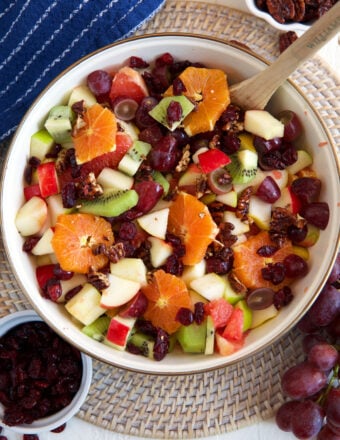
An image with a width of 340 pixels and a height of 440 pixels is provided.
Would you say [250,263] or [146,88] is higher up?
[146,88]

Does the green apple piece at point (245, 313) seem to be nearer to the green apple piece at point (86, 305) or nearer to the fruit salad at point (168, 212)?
the fruit salad at point (168, 212)

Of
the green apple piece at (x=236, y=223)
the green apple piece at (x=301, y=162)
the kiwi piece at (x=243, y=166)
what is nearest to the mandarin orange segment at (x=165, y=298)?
the green apple piece at (x=236, y=223)

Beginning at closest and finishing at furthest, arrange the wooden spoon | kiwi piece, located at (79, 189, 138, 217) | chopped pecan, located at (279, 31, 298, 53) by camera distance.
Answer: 1. the wooden spoon
2. kiwi piece, located at (79, 189, 138, 217)
3. chopped pecan, located at (279, 31, 298, 53)

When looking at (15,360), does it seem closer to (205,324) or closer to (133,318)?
(133,318)

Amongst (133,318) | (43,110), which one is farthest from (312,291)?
(43,110)

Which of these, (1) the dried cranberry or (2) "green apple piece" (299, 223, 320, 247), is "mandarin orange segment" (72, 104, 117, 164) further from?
(2) "green apple piece" (299, 223, 320, 247)

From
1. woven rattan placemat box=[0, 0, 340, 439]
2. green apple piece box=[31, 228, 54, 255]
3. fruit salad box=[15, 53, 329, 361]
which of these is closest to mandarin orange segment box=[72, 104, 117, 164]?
fruit salad box=[15, 53, 329, 361]
